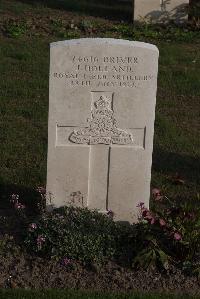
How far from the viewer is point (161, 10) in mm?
14711

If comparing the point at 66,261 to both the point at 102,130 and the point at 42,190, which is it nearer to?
the point at 42,190

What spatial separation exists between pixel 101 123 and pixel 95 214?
29.2 inches

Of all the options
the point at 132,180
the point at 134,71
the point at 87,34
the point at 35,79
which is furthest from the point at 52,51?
the point at 87,34

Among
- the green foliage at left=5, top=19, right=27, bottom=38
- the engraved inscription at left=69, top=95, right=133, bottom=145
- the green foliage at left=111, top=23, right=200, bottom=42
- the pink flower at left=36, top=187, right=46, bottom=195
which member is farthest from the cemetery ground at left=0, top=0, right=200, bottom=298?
the green foliage at left=111, top=23, right=200, bottom=42

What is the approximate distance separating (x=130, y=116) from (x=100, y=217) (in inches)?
33.6

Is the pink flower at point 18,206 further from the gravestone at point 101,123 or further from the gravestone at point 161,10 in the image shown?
the gravestone at point 161,10

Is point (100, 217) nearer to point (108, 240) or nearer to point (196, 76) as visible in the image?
point (108, 240)

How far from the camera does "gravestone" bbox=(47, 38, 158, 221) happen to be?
632 centimetres

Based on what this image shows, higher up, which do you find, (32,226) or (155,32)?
(155,32)

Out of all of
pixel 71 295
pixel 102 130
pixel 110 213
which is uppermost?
pixel 102 130

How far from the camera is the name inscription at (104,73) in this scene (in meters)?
6.32

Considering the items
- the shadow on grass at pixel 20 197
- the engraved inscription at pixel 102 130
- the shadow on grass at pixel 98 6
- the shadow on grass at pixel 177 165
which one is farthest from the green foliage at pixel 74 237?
the shadow on grass at pixel 98 6

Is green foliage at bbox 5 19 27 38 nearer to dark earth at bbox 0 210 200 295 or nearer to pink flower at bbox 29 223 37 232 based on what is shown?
pink flower at bbox 29 223 37 232

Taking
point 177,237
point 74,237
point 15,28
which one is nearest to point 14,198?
point 74,237
